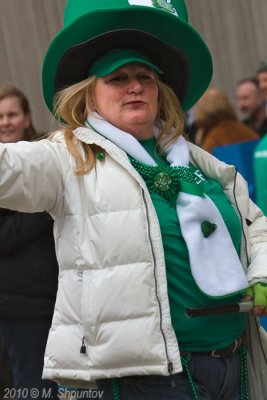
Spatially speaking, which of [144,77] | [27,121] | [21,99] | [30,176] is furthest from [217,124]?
[30,176]

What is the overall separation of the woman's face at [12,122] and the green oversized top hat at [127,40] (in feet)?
4.88

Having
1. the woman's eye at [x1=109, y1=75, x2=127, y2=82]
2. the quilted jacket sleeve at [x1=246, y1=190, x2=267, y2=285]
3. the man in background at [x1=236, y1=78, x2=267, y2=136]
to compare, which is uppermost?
the woman's eye at [x1=109, y1=75, x2=127, y2=82]

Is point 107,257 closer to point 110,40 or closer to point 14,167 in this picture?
point 14,167

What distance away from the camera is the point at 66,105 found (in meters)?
3.25

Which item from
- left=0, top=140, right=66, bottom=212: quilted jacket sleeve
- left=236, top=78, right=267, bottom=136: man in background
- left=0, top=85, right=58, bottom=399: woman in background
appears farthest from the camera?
left=236, top=78, right=267, bottom=136: man in background

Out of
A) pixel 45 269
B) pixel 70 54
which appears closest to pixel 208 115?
pixel 45 269

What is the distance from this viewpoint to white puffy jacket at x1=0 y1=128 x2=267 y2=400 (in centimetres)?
290

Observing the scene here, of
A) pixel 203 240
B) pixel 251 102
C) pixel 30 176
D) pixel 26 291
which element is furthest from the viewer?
pixel 251 102

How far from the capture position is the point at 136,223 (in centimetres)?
294

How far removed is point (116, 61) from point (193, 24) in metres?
5.78

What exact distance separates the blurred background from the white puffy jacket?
5452 millimetres

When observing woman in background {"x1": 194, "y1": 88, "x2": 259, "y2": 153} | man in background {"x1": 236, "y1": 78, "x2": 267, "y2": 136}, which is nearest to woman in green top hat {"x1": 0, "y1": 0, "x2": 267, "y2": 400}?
woman in background {"x1": 194, "y1": 88, "x2": 259, "y2": 153}

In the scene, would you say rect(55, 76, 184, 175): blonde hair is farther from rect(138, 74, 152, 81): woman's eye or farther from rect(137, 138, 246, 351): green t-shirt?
rect(137, 138, 246, 351): green t-shirt

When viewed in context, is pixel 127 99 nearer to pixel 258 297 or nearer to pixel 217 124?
pixel 258 297
